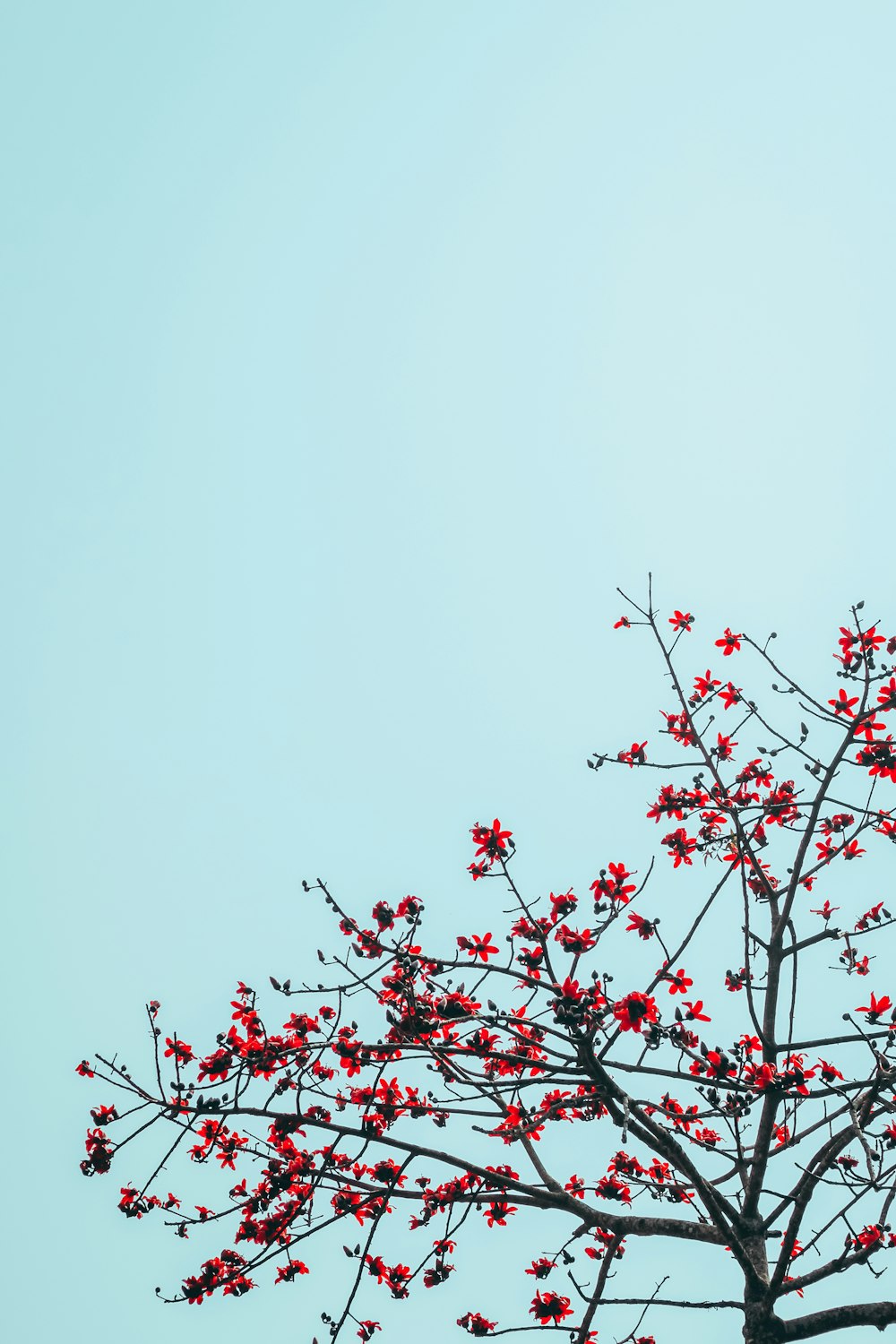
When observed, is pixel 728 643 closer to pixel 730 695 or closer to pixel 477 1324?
pixel 730 695

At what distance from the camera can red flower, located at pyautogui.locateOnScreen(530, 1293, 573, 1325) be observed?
414 centimetres

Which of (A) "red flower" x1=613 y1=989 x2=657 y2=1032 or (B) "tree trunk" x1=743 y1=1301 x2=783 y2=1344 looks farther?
(B) "tree trunk" x1=743 y1=1301 x2=783 y2=1344

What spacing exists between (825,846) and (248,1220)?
314 centimetres

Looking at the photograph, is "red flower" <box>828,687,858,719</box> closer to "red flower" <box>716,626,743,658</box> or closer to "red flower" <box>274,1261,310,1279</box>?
"red flower" <box>716,626,743,658</box>

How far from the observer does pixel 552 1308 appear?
4.14 metres

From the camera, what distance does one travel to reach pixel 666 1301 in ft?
11.8

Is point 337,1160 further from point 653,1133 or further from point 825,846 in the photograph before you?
point 825,846

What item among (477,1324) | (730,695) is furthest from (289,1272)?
(730,695)

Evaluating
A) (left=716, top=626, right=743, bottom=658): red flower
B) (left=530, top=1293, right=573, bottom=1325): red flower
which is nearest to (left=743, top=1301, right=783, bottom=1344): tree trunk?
(left=530, top=1293, right=573, bottom=1325): red flower

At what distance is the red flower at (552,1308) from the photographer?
13.6ft

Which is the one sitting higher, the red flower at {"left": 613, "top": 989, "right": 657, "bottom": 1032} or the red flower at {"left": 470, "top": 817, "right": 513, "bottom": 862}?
the red flower at {"left": 470, "top": 817, "right": 513, "bottom": 862}

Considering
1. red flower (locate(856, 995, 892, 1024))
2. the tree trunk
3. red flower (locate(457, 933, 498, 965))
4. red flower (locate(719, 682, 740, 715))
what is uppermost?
red flower (locate(719, 682, 740, 715))

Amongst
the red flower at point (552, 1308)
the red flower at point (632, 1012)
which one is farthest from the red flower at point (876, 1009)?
the red flower at point (552, 1308)

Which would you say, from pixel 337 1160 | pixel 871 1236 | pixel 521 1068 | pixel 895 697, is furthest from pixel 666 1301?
pixel 895 697
